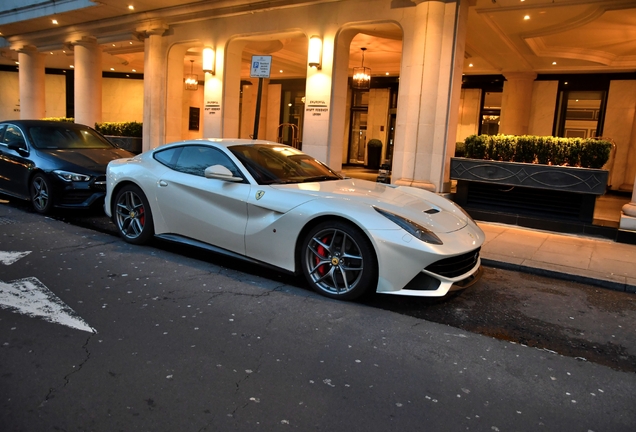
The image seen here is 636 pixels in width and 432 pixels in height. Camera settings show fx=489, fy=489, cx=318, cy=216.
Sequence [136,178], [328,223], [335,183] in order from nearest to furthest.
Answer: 1. [328,223]
2. [335,183]
3. [136,178]

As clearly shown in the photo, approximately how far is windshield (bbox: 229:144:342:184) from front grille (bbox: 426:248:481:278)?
186 centimetres

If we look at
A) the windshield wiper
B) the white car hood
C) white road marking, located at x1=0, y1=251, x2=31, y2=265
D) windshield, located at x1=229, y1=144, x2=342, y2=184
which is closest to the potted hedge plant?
the white car hood

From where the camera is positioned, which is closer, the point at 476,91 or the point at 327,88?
the point at 327,88

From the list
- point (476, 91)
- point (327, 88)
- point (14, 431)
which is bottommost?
point (14, 431)

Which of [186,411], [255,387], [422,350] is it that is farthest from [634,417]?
[186,411]

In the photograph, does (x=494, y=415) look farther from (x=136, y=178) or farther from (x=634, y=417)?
(x=136, y=178)

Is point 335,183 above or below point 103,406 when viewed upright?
above

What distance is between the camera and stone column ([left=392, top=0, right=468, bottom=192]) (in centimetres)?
985

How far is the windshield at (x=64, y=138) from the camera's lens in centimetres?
848

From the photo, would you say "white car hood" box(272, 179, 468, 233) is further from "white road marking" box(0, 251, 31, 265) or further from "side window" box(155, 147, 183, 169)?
"white road marking" box(0, 251, 31, 265)

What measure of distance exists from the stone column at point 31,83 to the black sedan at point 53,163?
15366 mm

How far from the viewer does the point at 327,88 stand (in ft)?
38.2

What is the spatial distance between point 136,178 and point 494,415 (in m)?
4.92

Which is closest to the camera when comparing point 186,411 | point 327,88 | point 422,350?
point 186,411
